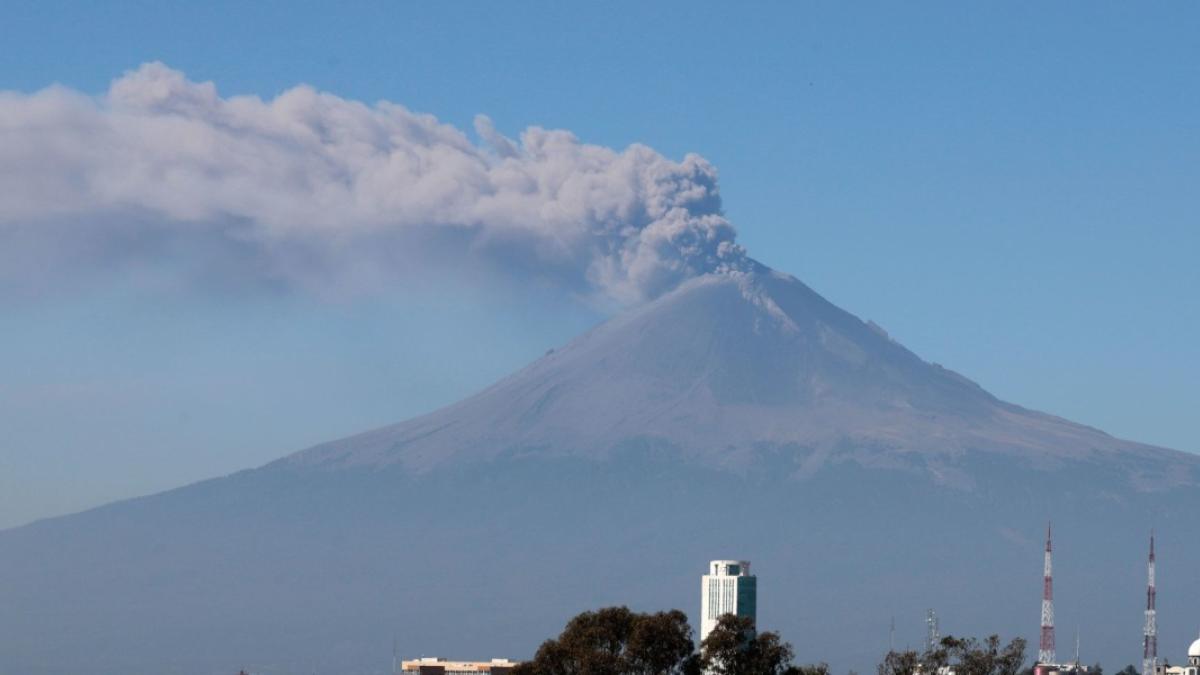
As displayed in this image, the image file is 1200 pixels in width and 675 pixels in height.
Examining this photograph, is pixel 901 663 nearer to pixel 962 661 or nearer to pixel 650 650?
pixel 962 661

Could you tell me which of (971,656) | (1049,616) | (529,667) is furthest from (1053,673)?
(529,667)

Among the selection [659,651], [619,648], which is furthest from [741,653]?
[619,648]

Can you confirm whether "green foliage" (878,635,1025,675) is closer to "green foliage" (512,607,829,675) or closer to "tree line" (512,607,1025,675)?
"tree line" (512,607,1025,675)

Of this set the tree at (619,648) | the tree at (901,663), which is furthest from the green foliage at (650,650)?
the tree at (901,663)

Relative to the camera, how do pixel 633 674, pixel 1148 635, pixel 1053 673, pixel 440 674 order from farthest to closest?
pixel 440 674
pixel 1148 635
pixel 1053 673
pixel 633 674

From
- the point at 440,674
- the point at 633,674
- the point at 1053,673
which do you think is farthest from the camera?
the point at 440,674

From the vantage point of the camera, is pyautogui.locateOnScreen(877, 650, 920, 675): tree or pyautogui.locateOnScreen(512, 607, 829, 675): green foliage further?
pyautogui.locateOnScreen(877, 650, 920, 675): tree

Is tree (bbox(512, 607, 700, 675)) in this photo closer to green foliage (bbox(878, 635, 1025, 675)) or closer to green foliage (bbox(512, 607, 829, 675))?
green foliage (bbox(512, 607, 829, 675))

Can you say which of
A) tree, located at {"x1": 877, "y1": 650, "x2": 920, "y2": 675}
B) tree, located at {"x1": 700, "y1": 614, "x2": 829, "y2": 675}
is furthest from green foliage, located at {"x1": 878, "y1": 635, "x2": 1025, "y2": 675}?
tree, located at {"x1": 700, "y1": 614, "x2": 829, "y2": 675}

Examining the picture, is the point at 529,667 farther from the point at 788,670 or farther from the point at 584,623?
the point at 788,670
